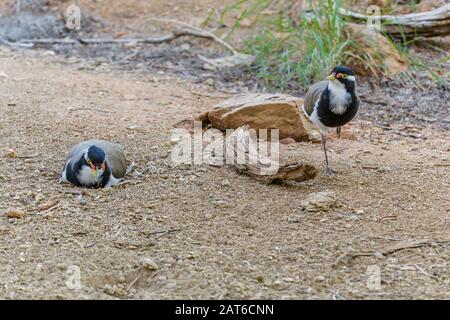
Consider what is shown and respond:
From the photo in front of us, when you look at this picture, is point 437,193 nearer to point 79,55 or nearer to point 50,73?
point 50,73

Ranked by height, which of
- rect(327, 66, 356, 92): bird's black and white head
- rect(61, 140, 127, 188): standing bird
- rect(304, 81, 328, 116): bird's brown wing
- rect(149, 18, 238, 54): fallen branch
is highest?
rect(327, 66, 356, 92): bird's black and white head

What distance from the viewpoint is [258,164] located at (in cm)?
487

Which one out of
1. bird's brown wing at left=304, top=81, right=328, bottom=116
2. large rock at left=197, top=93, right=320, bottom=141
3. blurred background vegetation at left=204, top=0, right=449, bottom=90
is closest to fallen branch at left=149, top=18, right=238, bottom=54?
blurred background vegetation at left=204, top=0, right=449, bottom=90

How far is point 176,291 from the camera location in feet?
11.7

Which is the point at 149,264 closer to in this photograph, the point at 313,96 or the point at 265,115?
the point at 313,96

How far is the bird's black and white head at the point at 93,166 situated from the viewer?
4742 millimetres

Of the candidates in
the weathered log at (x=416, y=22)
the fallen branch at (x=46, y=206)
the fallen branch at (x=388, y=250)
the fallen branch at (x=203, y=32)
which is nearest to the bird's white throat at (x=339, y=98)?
the fallen branch at (x=388, y=250)

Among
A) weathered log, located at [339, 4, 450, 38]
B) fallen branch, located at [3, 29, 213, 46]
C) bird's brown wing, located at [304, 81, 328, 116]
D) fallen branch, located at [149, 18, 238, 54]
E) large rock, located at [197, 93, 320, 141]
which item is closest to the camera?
bird's brown wing, located at [304, 81, 328, 116]

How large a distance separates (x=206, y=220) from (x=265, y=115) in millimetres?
1590

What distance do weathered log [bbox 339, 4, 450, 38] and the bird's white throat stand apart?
9.21 feet

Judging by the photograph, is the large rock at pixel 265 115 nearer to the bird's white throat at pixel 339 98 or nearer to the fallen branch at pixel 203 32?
the bird's white throat at pixel 339 98

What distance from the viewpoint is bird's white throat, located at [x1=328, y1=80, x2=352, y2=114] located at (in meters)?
5.09

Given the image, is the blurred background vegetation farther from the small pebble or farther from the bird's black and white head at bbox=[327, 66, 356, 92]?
the small pebble
